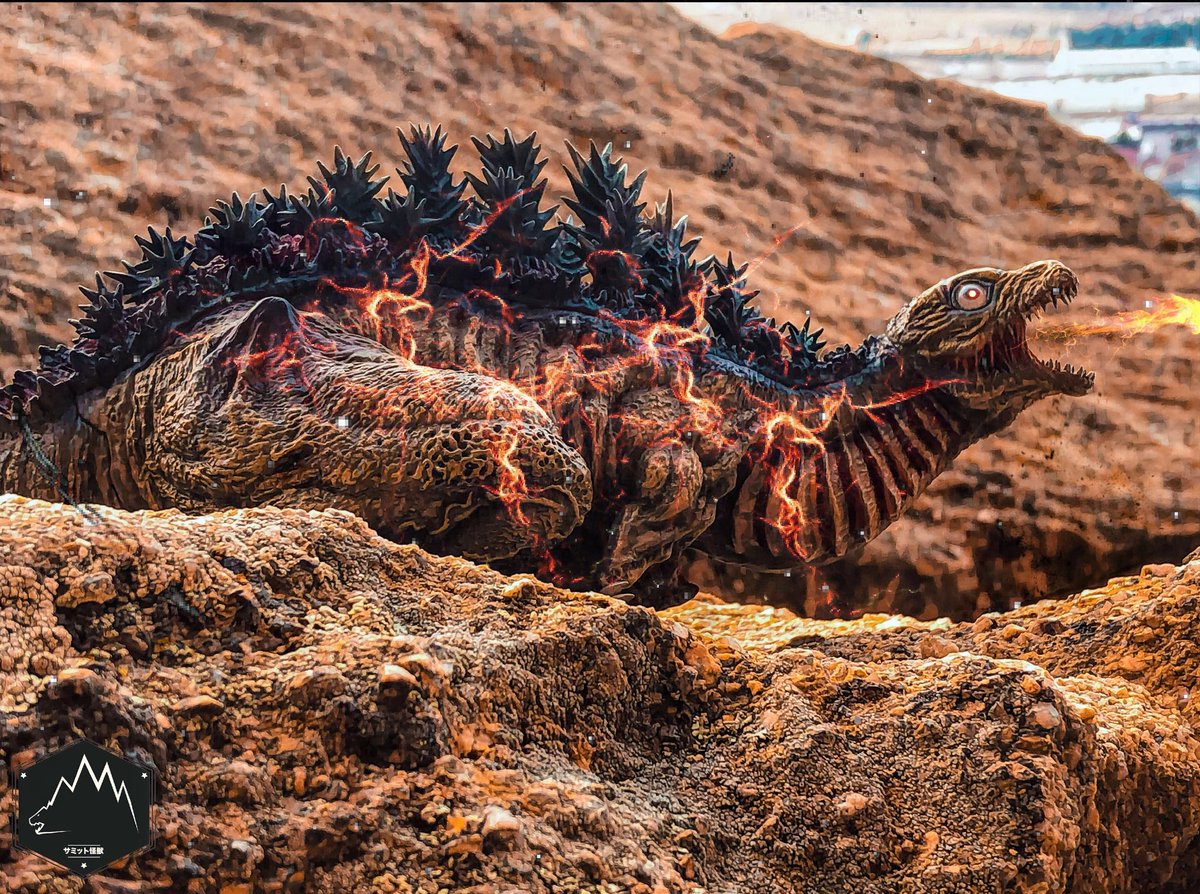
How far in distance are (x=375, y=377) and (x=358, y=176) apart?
44 centimetres

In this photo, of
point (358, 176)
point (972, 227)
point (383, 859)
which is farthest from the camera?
point (972, 227)

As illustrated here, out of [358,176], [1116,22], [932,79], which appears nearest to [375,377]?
[358,176]

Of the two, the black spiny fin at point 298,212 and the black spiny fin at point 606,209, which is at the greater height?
the black spiny fin at point 606,209

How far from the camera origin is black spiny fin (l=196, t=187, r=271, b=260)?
1.62 metres

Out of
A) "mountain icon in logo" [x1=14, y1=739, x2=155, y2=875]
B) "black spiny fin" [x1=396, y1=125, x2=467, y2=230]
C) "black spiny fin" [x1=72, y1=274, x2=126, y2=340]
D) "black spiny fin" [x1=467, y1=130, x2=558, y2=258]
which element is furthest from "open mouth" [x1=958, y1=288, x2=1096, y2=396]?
"mountain icon in logo" [x1=14, y1=739, x2=155, y2=875]

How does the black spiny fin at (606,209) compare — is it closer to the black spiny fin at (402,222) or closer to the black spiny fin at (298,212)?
the black spiny fin at (402,222)

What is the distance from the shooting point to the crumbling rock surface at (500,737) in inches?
30.8

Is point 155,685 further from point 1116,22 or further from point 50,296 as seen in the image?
point 1116,22

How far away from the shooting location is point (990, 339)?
177cm

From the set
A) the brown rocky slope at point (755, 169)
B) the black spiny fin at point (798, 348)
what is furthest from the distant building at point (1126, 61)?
the black spiny fin at point (798, 348)

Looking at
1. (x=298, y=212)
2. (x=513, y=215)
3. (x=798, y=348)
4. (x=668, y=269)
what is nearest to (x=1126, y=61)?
(x=798, y=348)

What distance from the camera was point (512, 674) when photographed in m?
0.96

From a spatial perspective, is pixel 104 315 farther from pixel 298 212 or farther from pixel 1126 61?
pixel 1126 61

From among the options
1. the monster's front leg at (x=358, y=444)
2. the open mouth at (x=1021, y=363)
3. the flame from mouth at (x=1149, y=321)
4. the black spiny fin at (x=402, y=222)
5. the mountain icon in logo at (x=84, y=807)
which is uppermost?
the flame from mouth at (x=1149, y=321)
